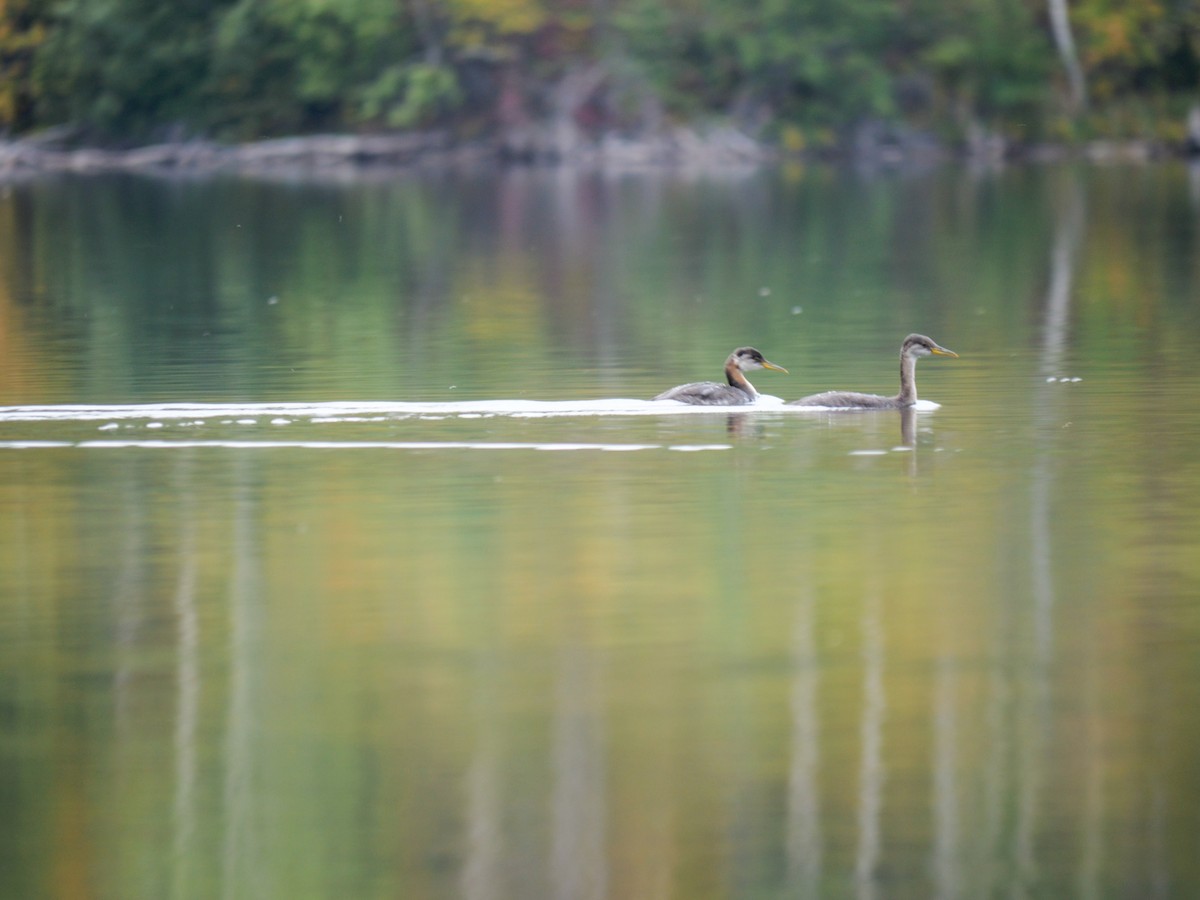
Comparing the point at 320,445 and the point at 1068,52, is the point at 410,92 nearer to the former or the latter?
the point at 1068,52

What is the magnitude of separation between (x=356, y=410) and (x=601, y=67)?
52.8 m

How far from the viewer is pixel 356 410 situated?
49.8 ft

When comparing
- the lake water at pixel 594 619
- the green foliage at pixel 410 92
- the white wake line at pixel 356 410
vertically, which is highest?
the green foliage at pixel 410 92

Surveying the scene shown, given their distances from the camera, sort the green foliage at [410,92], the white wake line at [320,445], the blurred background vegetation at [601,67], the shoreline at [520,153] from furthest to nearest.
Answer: the shoreline at [520,153] → the blurred background vegetation at [601,67] → the green foliage at [410,92] → the white wake line at [320,445]

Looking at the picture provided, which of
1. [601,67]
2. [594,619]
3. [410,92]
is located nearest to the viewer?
[594,619]

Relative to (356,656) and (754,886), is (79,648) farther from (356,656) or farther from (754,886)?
(754,886)

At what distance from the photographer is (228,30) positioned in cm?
6378

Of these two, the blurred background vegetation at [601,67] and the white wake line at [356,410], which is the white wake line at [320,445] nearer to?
the white wake line at [356,410]

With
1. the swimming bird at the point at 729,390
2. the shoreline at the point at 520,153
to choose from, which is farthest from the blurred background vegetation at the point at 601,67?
the swimming bird at the point at 729,390

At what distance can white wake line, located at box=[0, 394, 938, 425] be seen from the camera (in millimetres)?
14930

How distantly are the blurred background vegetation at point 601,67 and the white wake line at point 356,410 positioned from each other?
158ft

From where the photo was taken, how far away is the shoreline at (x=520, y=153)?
67.0m

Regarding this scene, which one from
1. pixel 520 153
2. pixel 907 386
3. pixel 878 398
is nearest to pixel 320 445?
pixel 878 398

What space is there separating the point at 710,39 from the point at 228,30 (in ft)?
38.4
